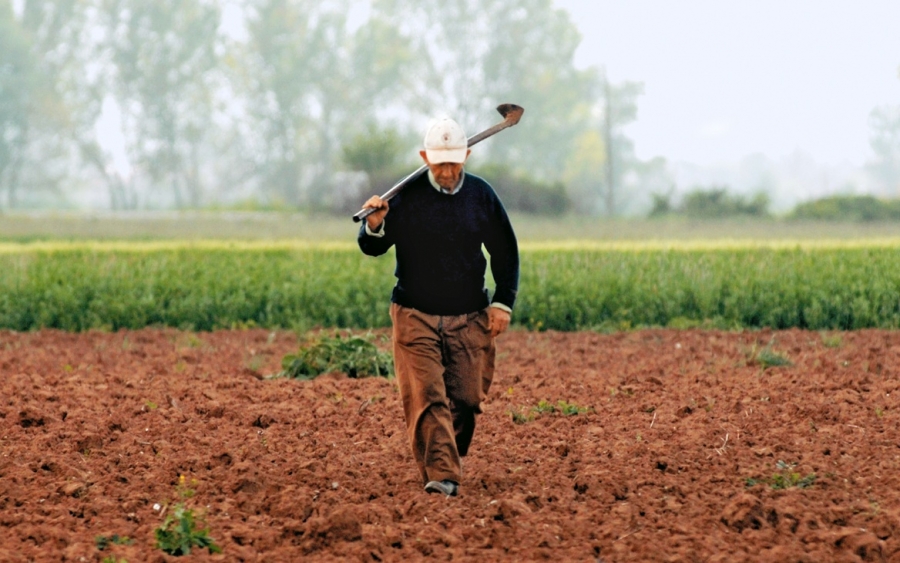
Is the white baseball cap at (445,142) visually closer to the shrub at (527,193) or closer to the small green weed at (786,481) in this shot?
the small green weed at (786,481)

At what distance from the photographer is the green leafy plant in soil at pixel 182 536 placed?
505cm

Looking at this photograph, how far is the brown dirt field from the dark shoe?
1.8 inches

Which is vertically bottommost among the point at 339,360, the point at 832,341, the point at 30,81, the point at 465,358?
the point at 832,341

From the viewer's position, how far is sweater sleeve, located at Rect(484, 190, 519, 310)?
582cm

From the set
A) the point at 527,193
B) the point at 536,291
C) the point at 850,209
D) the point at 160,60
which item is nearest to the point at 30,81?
the point at 160,60

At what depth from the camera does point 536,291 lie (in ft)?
45.4

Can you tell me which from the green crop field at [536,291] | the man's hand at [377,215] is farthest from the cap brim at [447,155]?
the green crop field at [536,291]

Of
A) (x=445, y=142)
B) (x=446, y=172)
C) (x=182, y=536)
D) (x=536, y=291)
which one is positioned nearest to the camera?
(x=182, y=536)

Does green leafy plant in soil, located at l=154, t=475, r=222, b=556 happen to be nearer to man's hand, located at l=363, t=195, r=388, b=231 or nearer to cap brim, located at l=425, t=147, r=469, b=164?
man's hand, located at l=363, t=195, r=388, b=231

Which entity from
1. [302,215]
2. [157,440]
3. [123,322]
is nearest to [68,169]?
[302,215]

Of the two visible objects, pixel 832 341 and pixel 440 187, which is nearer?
pixel 440 187

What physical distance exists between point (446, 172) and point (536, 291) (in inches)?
326

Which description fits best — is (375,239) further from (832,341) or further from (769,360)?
(832,341)

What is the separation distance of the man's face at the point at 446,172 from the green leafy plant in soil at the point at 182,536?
1.85 meters
